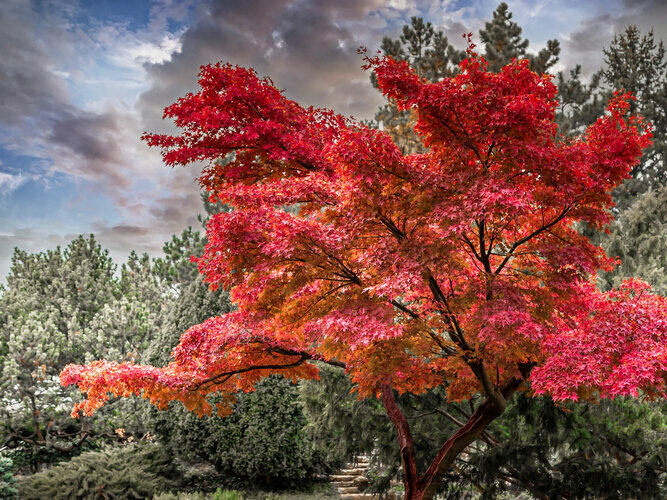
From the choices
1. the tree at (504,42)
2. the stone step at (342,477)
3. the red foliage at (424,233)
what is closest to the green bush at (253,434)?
the stone step at (342,477)

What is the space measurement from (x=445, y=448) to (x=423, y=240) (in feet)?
9.41

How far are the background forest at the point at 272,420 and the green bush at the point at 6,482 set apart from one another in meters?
0.03

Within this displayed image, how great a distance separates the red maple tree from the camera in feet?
13.8

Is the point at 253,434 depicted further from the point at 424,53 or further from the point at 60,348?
the point at 424,53

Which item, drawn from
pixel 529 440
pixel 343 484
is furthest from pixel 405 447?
pixel 343 484

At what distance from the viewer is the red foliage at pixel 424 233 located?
4.21 meters

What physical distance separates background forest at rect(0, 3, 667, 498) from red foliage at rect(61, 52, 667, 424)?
1820 millimetres

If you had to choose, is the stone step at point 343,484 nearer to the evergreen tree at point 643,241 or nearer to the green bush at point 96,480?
the green bush at point 96,480

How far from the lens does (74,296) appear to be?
1422 centimetres

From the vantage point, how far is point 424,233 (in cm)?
453

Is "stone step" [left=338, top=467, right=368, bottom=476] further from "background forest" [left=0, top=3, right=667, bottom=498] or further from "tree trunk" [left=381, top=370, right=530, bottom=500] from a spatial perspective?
"tree trunk" [left=381, top=370, right=530, bottom=500]

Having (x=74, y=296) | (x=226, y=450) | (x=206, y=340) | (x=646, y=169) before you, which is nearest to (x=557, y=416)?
(x=206, y=340)

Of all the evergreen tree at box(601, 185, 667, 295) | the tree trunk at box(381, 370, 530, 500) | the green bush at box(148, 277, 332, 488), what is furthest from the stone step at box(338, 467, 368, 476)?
the evergreen tree at box(601, 185, 667, 295)

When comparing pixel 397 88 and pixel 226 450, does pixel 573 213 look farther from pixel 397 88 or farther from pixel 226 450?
pixel 226 450
